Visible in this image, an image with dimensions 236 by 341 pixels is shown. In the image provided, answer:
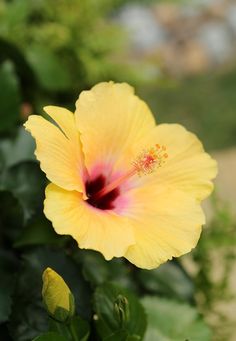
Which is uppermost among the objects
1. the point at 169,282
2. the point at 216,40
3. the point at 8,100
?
the point at 8,100

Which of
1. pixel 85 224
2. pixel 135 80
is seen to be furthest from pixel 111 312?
pixel 135 80

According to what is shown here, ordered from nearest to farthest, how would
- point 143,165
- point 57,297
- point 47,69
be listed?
point 57,297, point 143,165, point 47,69

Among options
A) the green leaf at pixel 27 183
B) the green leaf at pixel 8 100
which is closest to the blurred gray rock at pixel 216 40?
the green leaf at pixel 8 100

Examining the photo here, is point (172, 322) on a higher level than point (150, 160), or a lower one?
lower

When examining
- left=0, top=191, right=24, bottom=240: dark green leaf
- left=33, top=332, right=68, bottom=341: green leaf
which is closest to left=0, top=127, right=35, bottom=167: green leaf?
left=0, top=191, right=24, bottom=240: dark green leaf

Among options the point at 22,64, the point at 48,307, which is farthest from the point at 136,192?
the point at 22,64

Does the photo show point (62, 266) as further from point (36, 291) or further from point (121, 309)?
point (121, 309)

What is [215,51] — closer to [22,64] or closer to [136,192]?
[22,64]
